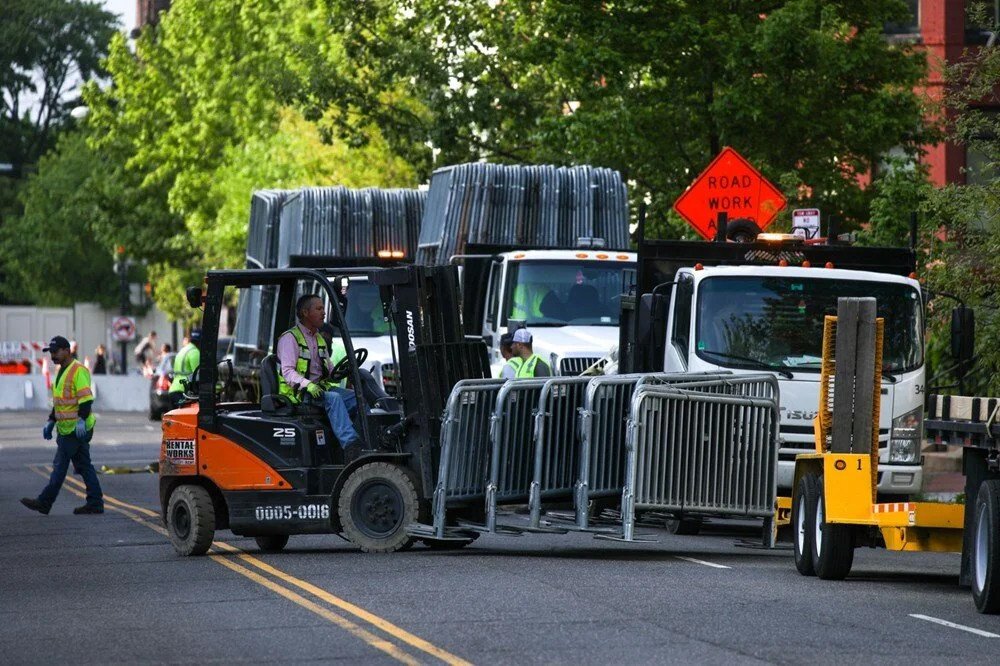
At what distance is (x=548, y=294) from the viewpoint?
73.4 ft

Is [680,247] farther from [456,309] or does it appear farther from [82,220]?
[82,220]

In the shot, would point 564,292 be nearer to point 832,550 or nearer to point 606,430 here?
point 606,430

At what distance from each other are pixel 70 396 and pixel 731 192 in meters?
7.36

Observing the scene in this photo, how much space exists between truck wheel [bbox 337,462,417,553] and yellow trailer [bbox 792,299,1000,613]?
2943 mm

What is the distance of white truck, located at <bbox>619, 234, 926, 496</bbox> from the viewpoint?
677 inches

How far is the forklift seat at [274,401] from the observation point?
1596 centimetres

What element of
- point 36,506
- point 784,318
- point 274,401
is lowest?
point 36,506

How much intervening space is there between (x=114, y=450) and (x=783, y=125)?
13116mm

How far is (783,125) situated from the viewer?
86.2 feet

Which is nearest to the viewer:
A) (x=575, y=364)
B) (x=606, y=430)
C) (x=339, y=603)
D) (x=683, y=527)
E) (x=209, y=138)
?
(x=339, y=603)

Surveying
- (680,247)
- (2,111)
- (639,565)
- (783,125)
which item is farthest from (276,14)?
(2,111)

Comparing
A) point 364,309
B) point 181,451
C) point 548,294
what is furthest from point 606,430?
point 364,309

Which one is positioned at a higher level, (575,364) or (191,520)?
(575,364)

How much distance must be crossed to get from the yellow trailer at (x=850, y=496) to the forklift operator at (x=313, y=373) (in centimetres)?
352
